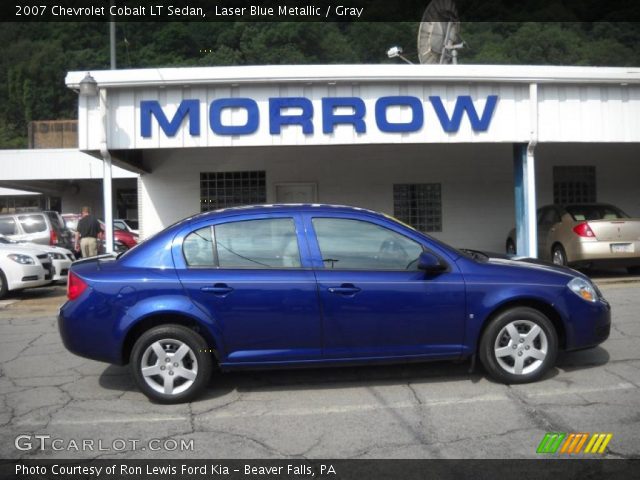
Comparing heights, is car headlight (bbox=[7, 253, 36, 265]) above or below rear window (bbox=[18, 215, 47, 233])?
below

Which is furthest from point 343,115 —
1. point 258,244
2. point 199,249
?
point 199,249

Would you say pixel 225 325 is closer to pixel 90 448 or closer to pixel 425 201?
pixel 90 448

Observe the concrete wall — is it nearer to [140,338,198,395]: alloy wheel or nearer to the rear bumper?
the rear bumper

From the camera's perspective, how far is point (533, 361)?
5180 mm

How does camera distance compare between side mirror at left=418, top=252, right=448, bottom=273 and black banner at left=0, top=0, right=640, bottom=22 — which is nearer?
side mirror at left=418, top=252, right=448, bottom=273

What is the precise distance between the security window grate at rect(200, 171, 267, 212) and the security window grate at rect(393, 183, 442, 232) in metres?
3.33

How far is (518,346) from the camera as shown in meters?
5.13

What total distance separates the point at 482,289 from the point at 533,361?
0.80 metres

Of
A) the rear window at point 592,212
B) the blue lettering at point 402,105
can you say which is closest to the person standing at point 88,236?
the blue lettering at point 402,105

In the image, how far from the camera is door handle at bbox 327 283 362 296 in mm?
4863

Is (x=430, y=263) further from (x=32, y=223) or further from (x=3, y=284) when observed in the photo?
(x=32, y=223)

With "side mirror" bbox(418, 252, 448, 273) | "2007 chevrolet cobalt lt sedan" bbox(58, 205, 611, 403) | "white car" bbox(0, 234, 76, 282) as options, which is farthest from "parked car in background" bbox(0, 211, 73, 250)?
"side mirror" bbox(418, 252, 448, 273)

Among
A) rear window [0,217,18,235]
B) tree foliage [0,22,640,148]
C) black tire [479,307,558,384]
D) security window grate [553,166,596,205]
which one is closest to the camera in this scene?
black tire [479,307,558,384]

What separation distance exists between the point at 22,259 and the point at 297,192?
6.32 m
